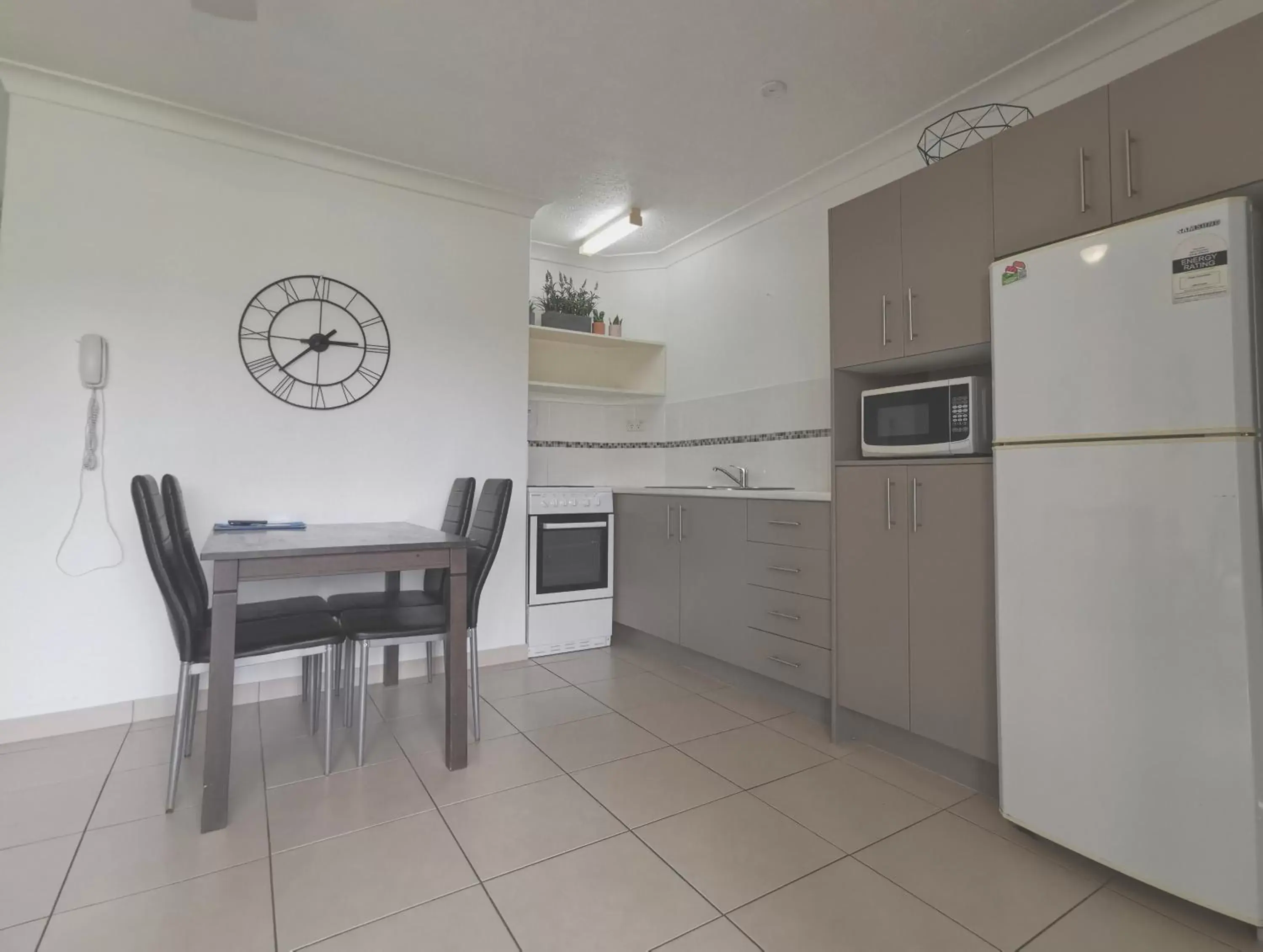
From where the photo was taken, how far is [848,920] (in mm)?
1427

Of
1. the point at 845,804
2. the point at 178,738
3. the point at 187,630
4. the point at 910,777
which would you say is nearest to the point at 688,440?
the point at 910,777

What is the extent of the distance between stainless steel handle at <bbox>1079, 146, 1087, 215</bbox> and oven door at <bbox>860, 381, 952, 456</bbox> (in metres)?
0.60

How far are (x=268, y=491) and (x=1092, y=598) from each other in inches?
125

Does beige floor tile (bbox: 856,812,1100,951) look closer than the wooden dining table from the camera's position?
Yes

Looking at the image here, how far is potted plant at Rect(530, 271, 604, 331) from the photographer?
12.8 ft

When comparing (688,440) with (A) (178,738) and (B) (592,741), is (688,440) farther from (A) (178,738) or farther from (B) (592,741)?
(A) (178,738)

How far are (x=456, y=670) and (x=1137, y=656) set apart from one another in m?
1.98

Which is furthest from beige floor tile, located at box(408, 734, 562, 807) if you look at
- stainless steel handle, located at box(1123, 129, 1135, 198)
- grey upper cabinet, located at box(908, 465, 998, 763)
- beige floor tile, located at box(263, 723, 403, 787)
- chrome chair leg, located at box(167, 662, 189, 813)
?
stainless steel handle, located at box(1123, 129, 1135, 198)

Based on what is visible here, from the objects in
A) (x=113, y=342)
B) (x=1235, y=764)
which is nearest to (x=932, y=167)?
(x=1235, y=764)

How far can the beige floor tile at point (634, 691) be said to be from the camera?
2.84m

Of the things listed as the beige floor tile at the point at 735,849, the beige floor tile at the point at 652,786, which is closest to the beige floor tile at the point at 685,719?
the beige floor tile at the point at 652,786

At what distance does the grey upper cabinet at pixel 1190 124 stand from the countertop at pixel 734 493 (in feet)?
4.32

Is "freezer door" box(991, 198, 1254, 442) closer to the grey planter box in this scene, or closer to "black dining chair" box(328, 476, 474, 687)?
"black dining chair" box(328, 476, 474, 687)

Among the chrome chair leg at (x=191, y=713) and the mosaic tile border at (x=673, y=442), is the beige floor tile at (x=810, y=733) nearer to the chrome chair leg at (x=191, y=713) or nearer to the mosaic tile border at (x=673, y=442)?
the mosaic tile border at (x=673, y=442)
